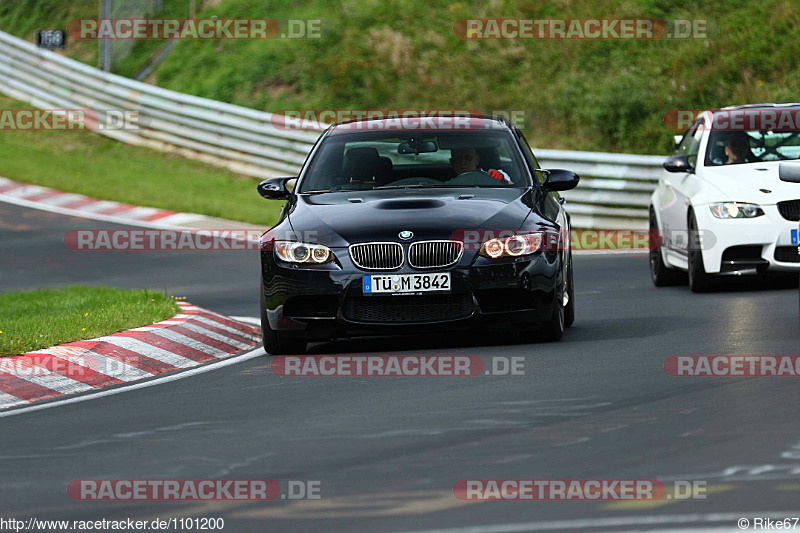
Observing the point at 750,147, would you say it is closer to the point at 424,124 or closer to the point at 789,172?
the point at 424,124

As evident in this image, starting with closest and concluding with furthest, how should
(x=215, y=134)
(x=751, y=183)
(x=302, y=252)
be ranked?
1. (x=302, y=252)
2. (x=751, y=183)
3. (x=215, y=134)

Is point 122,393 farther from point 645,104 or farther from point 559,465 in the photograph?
point 645,104

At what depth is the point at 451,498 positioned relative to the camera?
5.54 m

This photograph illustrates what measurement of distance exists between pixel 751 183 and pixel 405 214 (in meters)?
4.49

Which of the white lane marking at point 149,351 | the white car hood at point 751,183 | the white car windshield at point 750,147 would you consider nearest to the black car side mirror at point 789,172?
the white car hood at point 751,183

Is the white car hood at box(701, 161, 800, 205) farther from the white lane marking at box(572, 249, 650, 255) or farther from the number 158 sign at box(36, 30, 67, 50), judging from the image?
the number 158 sign at box(36, 30, 67, 50)

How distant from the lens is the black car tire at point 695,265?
13359 millimetres

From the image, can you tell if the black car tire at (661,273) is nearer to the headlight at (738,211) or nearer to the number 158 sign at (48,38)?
the headlight at (738,211)

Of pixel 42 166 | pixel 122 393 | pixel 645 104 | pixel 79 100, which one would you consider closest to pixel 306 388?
pixel 122 393

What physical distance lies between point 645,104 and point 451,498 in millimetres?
19761

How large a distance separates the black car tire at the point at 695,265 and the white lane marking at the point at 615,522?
8.32 metres

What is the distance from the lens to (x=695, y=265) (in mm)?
13430

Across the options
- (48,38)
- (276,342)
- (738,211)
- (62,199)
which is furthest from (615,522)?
(48,38)

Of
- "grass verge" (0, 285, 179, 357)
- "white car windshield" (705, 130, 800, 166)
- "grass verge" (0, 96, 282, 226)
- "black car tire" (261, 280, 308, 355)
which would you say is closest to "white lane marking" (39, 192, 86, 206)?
"grass verge" (0, 96, 282, 226)
